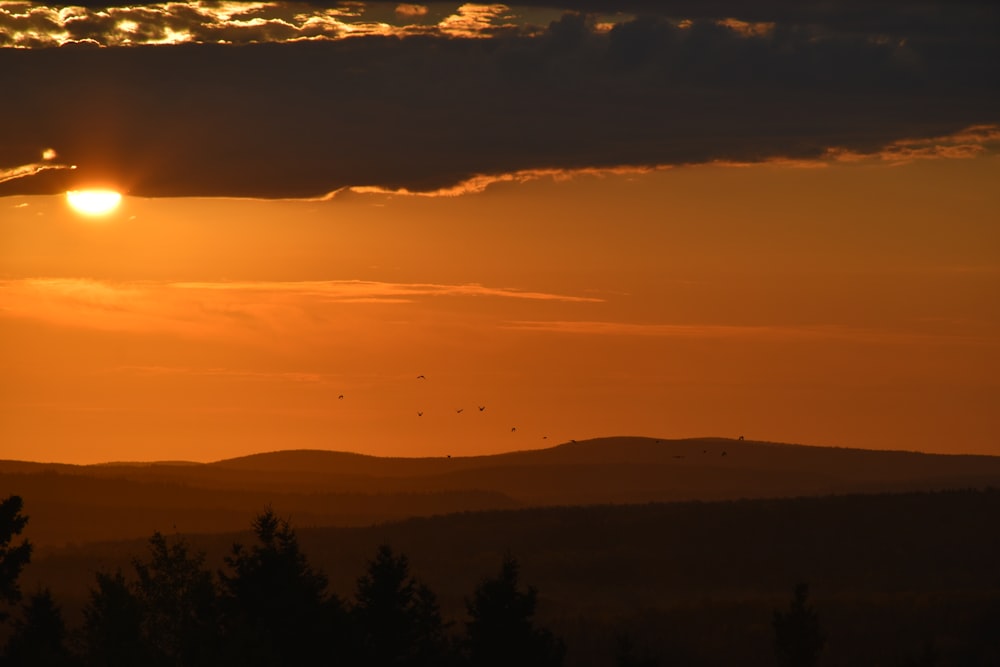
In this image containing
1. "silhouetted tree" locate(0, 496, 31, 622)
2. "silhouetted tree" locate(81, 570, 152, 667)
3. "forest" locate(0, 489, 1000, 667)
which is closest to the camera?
"silhouetted tree" locate(0, 496, 31, 622)

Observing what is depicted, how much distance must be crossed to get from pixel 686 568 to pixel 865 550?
14116mm

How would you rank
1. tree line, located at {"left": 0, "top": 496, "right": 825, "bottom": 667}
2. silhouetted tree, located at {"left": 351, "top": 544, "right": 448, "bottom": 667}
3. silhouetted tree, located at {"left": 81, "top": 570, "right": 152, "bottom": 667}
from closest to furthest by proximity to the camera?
tree line, located at {"left": 0, "top": 496, "right": 825, "bottom": 667} < silhouetted tree, located at {"left": 351, "top": 544, "right": 448, "bottom": 667} < silhouetted tree, located at {"left": 81, "top": 570, "right": 152, "bottom": 667}

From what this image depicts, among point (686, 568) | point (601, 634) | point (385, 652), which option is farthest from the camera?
point (686, 568)

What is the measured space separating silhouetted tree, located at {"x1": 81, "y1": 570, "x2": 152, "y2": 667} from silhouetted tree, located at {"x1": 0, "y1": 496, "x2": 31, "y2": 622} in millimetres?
4450

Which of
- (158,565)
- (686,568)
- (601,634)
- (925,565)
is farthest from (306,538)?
(158,565)

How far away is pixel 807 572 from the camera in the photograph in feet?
480

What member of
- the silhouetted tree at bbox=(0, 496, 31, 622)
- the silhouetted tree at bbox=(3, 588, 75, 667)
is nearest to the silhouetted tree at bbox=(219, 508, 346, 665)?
the silhouetted tree at bbox=(3, 588, 75, 667)

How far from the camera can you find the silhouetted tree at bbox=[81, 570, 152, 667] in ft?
199

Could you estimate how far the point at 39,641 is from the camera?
2498 inches

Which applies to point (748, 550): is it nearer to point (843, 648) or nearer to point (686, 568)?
point (686, 568)

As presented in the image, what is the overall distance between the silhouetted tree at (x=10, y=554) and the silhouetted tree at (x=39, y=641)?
142cm

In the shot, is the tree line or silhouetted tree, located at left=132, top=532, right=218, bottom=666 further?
silhouetted tree, located at left=132, top=532, right=218, bottom=666

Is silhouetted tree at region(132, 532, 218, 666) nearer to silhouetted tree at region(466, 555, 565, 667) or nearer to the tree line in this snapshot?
the tree line

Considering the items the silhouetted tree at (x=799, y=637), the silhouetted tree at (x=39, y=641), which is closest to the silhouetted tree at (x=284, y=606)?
the silhouetted tree at (x=39, y=641)
